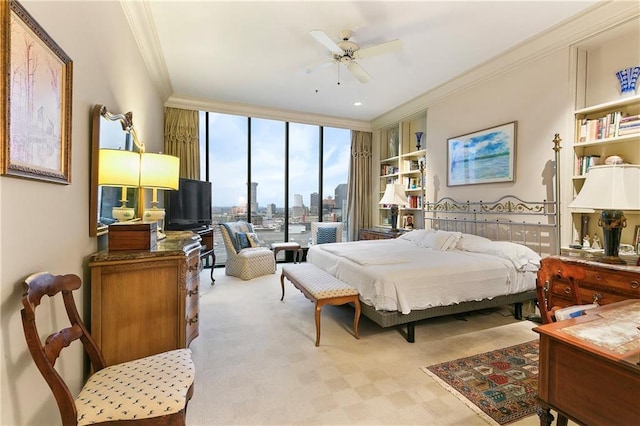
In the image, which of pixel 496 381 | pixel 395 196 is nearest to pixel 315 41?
pixel 395 196

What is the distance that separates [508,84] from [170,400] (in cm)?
458

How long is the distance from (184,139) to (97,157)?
3774mm

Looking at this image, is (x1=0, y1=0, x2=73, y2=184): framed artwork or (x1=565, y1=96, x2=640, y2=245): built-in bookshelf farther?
(x1=565, y1=96, x2=640, y2=245): built-in bookshelf

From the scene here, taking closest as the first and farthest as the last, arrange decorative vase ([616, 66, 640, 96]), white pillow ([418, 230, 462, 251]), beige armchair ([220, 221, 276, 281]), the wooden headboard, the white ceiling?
decorative vase ([616, 66, 640, 96]) < the white ceiling < the wooden headboard < white pillow ([418, 230, 462, 251]) < beige armchair ([220, 221, 276, 281])

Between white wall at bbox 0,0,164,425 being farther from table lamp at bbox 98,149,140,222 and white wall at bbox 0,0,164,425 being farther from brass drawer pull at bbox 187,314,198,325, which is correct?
brass drawer pull at bbox 187,314,198,325

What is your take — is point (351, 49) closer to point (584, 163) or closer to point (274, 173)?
point (584, 163)

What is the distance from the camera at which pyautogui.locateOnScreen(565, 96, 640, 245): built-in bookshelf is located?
8.84 feet

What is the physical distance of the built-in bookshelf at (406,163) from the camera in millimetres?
5430

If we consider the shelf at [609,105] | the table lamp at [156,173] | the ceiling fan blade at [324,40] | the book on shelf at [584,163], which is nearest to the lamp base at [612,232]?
the book on shelf at [584,163]

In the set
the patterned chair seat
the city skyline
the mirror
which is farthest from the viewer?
the city skyline

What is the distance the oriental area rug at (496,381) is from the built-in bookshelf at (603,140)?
4.93 ft

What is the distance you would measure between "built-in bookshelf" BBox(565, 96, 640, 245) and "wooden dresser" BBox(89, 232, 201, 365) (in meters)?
3.80

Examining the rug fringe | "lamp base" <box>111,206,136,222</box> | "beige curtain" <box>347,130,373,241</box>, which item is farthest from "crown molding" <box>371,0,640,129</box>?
"lamp base" <box>111,206,136,222</box>

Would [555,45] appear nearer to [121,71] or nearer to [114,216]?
[121,71]
